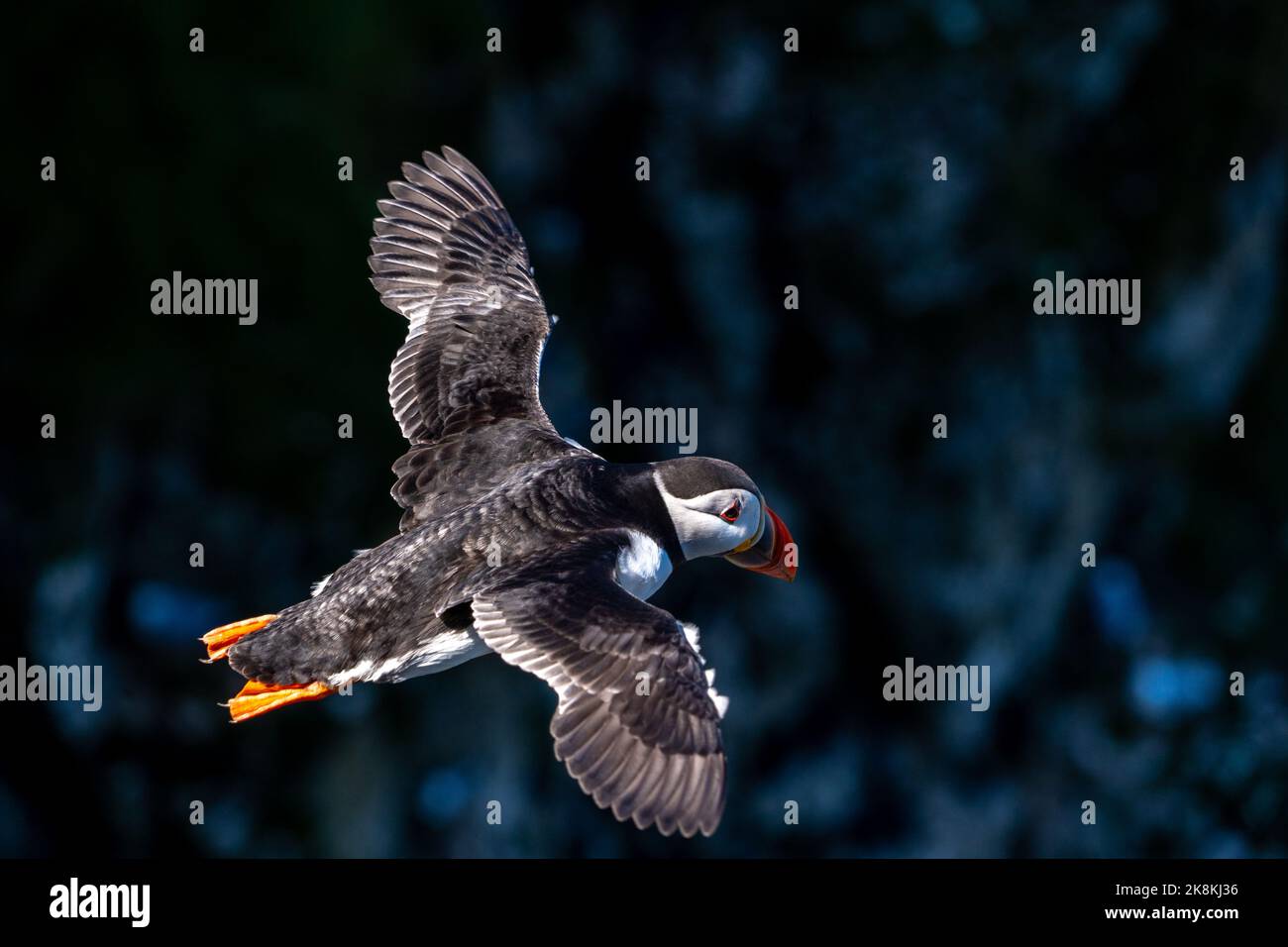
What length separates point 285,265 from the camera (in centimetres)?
2638

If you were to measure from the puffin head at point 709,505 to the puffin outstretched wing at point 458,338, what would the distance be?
0.94 m

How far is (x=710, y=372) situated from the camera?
28.3 metres

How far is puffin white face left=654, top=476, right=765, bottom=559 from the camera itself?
10453 millimetres

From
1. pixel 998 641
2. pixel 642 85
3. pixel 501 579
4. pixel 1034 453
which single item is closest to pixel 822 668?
pixel 998 641

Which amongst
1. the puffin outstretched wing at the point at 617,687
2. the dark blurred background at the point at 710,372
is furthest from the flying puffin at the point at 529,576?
the dark blurred background at the point at 710,372

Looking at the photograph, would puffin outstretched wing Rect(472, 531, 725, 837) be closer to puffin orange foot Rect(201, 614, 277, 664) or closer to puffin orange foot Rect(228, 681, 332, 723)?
puffin orange foot Rect(228, 681, 332, 723)

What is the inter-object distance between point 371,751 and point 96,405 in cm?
643

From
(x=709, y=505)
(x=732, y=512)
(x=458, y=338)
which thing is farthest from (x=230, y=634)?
(x=458, y=338)

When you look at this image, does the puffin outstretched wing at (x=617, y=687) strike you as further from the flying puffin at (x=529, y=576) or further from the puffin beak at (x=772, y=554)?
the puffin beak at (x=772, y=554)

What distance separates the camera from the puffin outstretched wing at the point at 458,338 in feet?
37.3

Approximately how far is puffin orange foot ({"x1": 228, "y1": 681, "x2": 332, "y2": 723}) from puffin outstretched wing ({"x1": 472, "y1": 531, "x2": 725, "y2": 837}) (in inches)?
42.4

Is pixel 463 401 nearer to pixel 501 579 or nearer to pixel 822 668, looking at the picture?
pixel 501 579

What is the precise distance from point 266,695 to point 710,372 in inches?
746

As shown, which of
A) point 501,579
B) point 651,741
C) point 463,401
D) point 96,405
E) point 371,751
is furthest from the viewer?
point 371,751
